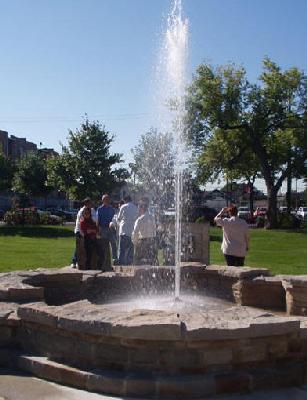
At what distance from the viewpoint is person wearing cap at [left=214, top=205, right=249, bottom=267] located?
32.7ft

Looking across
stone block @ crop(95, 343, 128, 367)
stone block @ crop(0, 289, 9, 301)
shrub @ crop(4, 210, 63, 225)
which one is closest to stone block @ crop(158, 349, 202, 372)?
stone block @ crop(95, 343, 128, 367)

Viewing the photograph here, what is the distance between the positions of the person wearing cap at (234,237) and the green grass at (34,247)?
5677 millimetres

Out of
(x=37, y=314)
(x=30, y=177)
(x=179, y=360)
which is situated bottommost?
(x=179, y=360)

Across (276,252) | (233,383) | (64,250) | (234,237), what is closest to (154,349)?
(233,383)

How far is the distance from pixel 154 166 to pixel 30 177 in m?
12.7

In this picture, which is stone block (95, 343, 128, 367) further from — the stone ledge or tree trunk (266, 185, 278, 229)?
tree trunk (266, 185, 278, 229)

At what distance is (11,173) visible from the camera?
4869cm

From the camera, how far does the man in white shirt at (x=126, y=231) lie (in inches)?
492

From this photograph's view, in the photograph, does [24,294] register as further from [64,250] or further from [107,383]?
[64,250]

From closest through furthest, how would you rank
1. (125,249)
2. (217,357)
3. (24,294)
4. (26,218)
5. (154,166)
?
(217,357) → (24,294) → (125,249) → (26,218) → (154,166)

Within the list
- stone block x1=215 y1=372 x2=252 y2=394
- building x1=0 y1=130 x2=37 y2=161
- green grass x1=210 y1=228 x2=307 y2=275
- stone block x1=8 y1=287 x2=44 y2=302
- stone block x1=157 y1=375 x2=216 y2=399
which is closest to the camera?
stone block x1=157 y1=375 x2=216 y2=399

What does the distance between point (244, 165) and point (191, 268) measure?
33691 mm

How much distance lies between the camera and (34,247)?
2005 centimetres

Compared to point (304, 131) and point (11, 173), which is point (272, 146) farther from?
point (11, 173)
